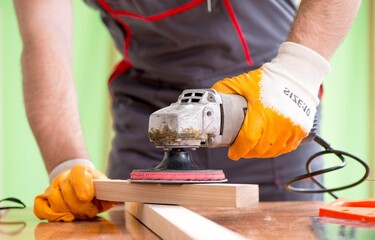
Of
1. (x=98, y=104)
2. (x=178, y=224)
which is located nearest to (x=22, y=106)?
(x=98, y=104)

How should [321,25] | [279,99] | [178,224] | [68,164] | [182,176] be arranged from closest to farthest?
[178,224] → [182,176] → [279,99] → [321,25] → [68,164]

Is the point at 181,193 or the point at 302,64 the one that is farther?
the point at 302,64

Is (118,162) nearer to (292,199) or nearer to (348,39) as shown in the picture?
(292,199)

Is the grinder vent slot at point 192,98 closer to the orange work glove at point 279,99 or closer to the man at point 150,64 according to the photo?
the orange work glove at point 279,99

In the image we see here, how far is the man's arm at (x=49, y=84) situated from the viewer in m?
1.65

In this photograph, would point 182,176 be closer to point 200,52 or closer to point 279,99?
point 279,99

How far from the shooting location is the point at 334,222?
1.08m

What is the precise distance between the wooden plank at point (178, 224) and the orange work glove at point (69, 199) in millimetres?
131

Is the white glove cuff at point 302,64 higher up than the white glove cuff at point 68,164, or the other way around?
the white glove cuff at point 302,64

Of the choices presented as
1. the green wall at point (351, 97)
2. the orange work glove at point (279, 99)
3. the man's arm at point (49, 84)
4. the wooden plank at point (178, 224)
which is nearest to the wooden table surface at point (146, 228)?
the wooden plank at point (178, 224)

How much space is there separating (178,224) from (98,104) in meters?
2.55

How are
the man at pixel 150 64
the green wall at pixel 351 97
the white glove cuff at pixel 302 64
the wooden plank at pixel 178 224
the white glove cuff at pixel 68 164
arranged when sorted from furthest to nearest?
the green wall at pixel 351 97 < the man at pixel 150 64 < the white glove cuff at pixel 68 164 < the white glove cuff at pixel 302 64 < the wooden plank at pixel 178 224

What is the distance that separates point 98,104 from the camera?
3.42m

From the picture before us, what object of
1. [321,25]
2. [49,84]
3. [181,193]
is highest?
[321,25]
